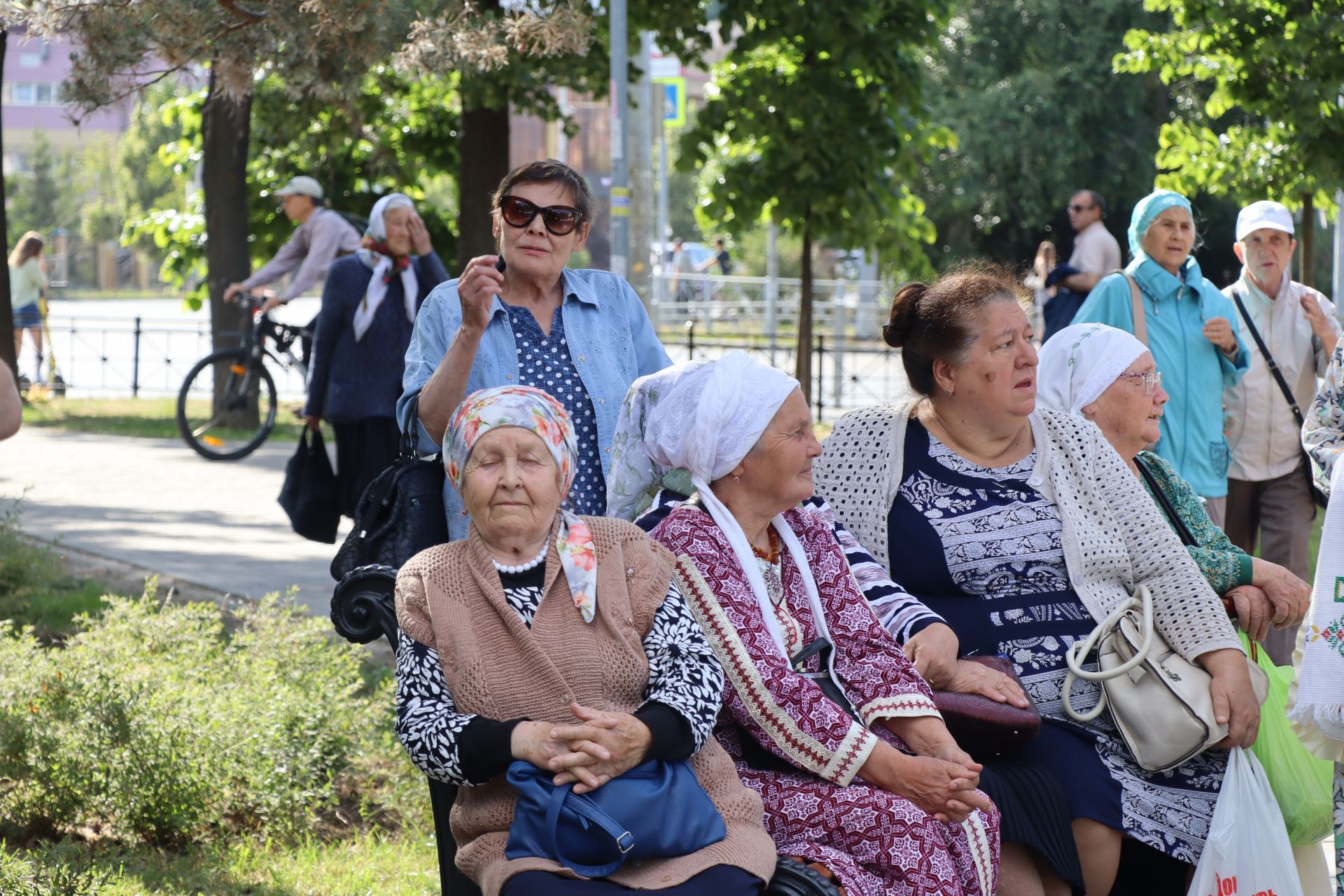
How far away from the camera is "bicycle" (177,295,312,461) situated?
41.5 ft

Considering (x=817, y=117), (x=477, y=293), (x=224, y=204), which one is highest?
(x=817, y=117)

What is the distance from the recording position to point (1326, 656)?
344cm

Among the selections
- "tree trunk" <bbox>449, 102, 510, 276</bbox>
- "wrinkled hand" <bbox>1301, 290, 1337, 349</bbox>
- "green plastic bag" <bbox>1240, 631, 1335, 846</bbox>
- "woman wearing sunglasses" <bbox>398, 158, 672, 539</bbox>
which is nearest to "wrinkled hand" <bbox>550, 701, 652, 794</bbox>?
"woman wearing sunglasses" <bbox>398, 158, 672, 539</bbox>

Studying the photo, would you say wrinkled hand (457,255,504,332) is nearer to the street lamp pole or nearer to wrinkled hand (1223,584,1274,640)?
wrinkled hand (1223,584,1274,640)

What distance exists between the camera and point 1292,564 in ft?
22.6

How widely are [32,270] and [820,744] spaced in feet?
62.4

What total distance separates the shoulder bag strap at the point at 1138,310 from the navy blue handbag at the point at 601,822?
4064mm

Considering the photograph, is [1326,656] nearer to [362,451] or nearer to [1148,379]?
[1148,379]

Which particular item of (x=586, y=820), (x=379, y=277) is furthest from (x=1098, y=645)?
(x=379, y=277)

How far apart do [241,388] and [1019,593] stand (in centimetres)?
999

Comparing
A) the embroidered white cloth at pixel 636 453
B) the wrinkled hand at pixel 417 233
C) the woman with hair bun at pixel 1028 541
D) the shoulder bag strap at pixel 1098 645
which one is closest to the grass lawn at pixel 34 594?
the wrinkled hand at pixel 417 233

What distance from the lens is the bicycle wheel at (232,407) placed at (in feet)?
42.0

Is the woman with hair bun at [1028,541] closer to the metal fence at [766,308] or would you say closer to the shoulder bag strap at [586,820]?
the shoulder bag strap at [586,820]

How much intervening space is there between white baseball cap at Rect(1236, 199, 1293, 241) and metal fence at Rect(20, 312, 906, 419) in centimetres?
849
